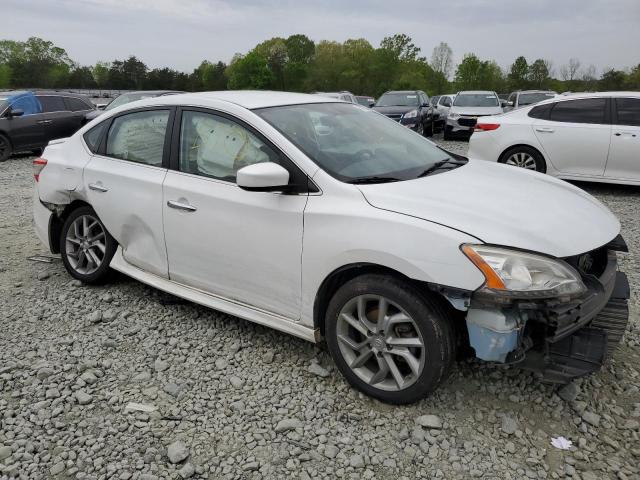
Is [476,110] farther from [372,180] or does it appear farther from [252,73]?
[252,73]

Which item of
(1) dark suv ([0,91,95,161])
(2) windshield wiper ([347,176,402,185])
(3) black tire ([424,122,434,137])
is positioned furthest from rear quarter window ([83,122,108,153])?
(3) black tire ([424,122,434,137])

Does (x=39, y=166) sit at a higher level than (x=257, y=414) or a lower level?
higher

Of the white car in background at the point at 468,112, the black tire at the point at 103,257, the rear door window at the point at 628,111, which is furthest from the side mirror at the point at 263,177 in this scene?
the white car in background at the point at 468,112

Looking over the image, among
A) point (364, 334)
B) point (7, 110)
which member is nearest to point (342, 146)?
point (364, 334)

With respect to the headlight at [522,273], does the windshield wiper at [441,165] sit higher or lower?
higher

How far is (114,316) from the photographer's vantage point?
400 centimetres

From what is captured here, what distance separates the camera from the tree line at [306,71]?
6988 cm

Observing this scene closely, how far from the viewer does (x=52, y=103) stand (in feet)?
45.1

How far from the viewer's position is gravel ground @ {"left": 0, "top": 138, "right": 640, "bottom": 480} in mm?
2477

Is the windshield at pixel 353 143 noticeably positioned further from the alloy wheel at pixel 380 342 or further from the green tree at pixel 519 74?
the green tree at pixel 519 74

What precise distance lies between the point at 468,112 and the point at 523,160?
7422 millimetres

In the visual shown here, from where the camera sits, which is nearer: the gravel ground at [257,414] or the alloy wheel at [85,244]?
the gravel ground at [257,414]

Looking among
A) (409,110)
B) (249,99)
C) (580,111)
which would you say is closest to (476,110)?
(409,110)

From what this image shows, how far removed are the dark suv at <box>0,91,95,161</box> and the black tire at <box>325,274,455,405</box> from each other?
42.0ft
